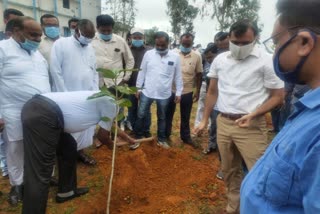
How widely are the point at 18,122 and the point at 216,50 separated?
318cm

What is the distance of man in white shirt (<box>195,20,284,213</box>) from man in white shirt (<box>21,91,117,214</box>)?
0.95 metres

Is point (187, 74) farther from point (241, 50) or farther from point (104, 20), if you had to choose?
point (241, 50)

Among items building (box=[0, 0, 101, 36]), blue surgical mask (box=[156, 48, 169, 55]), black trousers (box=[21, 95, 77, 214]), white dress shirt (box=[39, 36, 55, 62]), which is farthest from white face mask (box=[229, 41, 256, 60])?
building (box=[0, 0, 101, 36])

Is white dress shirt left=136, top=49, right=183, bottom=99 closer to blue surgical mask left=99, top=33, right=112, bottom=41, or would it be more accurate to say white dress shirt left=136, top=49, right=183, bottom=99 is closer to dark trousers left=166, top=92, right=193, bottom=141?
dark trousers left=166, top=92, right=193, bottom=141

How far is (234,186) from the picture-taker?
279 centimetres

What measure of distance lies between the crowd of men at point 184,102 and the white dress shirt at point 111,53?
0.02 metres

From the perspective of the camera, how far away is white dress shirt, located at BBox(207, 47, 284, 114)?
8.23ft

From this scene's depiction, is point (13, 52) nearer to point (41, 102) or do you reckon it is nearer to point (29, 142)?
point (41, 102)

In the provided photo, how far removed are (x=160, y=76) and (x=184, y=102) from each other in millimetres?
650

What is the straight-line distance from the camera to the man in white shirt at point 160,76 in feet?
14.6

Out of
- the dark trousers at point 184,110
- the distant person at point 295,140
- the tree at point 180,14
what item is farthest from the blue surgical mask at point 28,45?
the tree at point 180,14

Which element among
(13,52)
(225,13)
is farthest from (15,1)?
(13,52)

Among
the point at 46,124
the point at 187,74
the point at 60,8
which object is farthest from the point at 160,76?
the point at 60,8

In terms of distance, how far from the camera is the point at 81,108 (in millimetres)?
2529
